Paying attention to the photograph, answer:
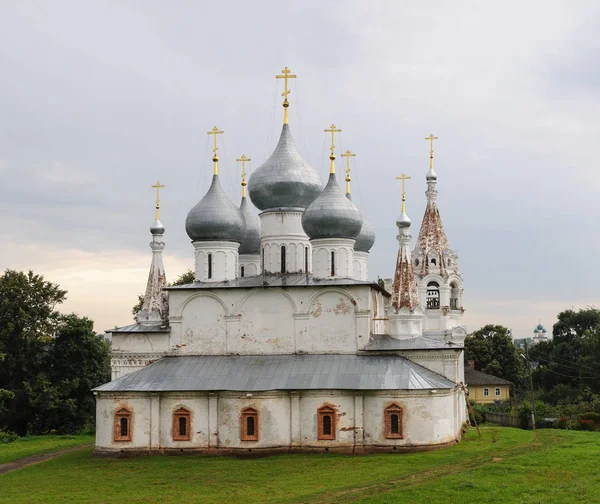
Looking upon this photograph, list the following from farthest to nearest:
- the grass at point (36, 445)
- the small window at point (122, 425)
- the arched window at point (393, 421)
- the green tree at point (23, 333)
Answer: the green tree at point (23, 333) < the grass at point (36, 445) < the small window at point (122, 425) < the arched window at point (393, 421)

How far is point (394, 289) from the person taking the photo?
27656 millimetres

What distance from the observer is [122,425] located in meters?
24.4

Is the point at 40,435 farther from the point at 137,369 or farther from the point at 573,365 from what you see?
the point at 573,365

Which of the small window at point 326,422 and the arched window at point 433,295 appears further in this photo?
the arched window at point 433,295

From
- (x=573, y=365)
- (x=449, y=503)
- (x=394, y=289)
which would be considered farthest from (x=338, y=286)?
(x=573, y=365)

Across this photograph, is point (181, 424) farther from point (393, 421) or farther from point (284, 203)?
point (284, 203)

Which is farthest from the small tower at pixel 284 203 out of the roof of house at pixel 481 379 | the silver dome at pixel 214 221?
the roof of house at pixel 481 379

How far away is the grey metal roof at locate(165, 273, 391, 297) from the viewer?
2570cm

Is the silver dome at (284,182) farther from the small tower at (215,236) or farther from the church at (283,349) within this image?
the small tower at (215,236)

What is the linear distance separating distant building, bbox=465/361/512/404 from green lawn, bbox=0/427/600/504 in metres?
23.1

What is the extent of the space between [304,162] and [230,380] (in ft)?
27.6

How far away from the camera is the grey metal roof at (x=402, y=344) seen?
25.5 m

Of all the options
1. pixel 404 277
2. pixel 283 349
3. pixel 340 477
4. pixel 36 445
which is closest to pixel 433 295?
pixel 404 277

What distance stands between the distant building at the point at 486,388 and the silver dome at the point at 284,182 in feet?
74.3
